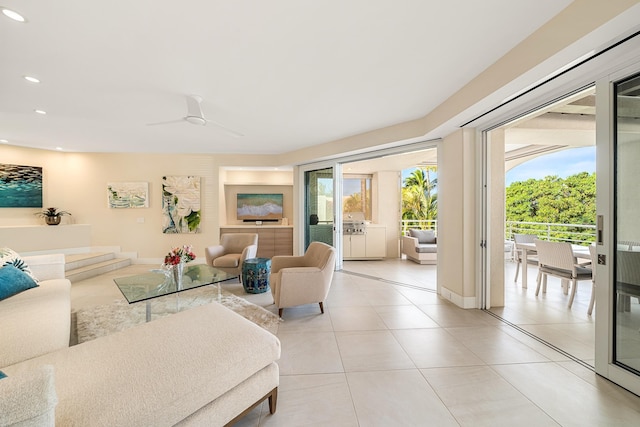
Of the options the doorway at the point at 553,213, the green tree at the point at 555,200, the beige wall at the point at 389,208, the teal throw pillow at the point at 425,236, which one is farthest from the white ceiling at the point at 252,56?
the green tree at the point at 555,200

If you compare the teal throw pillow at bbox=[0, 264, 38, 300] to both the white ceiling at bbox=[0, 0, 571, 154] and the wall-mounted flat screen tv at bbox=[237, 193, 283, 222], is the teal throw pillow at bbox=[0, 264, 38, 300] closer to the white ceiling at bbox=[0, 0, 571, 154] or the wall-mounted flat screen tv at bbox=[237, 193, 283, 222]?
the white ceiling at bbox=[0, 0, 571, 154]

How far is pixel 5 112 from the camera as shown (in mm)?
3467

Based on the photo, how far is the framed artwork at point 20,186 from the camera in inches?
197

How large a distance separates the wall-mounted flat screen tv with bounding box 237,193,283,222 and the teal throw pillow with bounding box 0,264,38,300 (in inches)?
182

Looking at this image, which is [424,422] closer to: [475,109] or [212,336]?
[212,336]

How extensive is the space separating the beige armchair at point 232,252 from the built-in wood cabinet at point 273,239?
4.44 ft

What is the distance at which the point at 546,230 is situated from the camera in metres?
6.15

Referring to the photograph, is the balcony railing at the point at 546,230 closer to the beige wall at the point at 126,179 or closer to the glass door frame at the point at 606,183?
the glass door frame at the point at 606,183

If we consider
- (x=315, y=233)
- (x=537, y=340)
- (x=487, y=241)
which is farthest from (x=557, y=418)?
(x=315, y=233)

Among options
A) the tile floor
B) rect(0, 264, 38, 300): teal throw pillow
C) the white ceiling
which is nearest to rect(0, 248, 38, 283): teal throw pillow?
rect(0, 264, 38, 300): teal throw pillow

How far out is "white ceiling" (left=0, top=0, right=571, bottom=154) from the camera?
170cm

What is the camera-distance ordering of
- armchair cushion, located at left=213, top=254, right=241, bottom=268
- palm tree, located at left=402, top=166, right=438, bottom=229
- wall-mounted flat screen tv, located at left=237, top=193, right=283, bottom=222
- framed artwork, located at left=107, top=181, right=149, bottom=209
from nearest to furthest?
armchair cushion, located at left=213, top=254, right=241, bottom=268, framed artwork, located at left=107, top=181, right=149, bottom=209, wall-mounted flat screen tv, located at left=237, top=193, right=283, bottom=222, palm tree, located at left=402, top=166, right=438, bottom=229

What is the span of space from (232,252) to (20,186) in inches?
179

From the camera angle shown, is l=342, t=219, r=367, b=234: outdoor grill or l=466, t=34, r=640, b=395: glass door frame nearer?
l=466, t=34, r=640, b=395: glass door frame
